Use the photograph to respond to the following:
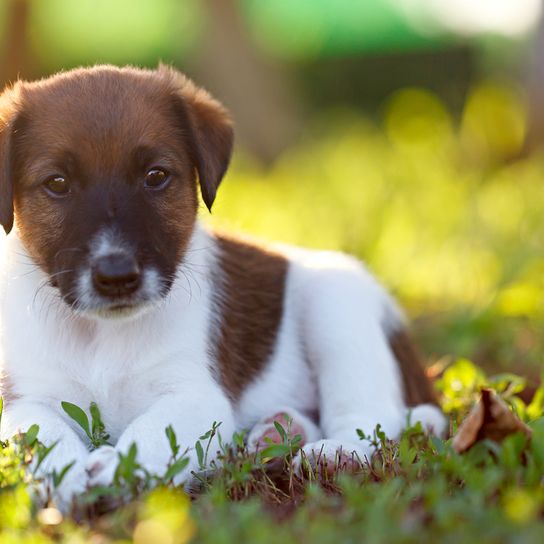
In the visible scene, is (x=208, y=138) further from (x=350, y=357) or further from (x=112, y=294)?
(x=350, y=357)

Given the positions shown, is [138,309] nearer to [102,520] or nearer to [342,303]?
[102,520]

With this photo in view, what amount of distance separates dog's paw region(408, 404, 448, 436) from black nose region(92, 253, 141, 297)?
1487 mm

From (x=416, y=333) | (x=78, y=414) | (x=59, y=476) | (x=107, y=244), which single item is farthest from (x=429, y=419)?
(x=416, y=333)

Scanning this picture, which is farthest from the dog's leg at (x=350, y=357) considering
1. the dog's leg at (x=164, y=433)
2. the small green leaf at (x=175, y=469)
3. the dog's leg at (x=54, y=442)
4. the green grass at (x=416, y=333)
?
the dog's leg at (x=54, y=442)

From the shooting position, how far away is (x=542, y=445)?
347cm

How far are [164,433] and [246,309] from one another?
1218 mm

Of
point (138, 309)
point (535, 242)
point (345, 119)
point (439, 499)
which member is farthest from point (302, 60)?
point (439, 499)

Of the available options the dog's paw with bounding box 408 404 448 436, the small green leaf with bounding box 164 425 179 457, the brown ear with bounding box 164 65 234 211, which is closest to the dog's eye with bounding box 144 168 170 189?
the brown ear with bounding box 164 65 234 211

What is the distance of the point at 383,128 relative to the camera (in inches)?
585

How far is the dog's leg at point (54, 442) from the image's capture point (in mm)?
3566

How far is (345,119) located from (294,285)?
448 inches

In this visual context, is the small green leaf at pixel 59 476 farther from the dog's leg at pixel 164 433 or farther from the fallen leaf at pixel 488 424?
the fallen leaf at pixel 488 424

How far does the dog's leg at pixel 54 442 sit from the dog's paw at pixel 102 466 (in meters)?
0.03

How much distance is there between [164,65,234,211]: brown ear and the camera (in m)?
4.46
